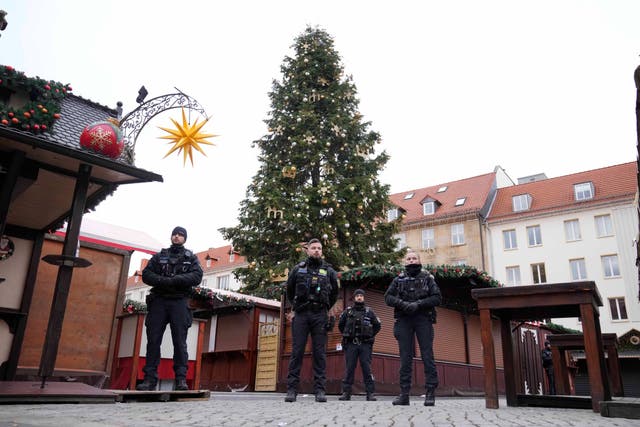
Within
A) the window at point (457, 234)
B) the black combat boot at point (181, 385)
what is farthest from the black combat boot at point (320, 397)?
the window at point (457, 234)

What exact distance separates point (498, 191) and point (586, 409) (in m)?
41.0

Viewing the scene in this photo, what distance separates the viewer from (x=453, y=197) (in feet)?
149

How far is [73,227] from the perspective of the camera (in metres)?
6.94

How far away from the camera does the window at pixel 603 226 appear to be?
36.8m

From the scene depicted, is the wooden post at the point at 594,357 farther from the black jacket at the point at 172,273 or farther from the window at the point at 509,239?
the window at the point at 509,239

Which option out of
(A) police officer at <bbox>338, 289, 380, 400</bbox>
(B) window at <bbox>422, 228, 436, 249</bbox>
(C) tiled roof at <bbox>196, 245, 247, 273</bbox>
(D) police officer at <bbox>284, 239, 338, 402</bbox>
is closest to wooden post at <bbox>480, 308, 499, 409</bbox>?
(D) police officer at <bbox>284, 239, 338, 402</bbox>

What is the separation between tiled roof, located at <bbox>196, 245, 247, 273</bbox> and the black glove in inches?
1965

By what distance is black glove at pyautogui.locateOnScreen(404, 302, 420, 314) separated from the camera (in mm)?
7223

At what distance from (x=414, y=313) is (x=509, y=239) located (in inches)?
1424

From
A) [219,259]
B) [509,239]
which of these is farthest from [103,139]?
[219,259]

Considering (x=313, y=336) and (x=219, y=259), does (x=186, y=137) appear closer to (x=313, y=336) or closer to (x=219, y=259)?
(x=313, y=336)

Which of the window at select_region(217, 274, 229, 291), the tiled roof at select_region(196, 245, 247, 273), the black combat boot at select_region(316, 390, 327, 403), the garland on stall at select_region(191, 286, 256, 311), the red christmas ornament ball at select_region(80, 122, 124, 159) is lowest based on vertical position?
the black combat boot at select_region(316, 390, 327, 403)

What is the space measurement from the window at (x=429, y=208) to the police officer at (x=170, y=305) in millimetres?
38871

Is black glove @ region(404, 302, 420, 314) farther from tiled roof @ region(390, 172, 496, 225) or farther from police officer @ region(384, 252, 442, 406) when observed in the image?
tiled roof @ region(390, 172, 496, 225)
